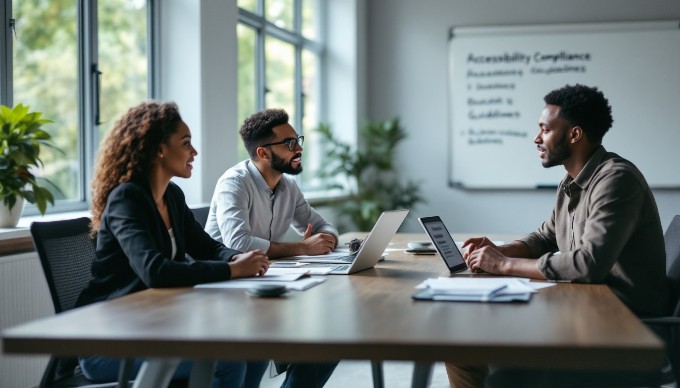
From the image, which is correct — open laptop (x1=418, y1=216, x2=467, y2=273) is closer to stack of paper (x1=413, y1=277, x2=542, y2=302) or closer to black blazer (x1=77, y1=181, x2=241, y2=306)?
stack of paper (x1=413, y1=277, x2=542, y2=302)

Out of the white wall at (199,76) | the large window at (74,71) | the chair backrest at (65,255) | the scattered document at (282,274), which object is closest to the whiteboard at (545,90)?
the white wall at (199,76)

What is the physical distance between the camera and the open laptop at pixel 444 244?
2416 mm

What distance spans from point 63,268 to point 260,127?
132cm

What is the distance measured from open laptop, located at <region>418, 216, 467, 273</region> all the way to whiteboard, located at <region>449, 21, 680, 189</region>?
14.0ft

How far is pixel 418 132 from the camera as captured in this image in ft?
23.0

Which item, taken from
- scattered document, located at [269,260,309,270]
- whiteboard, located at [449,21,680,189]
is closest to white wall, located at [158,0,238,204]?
scattered document, located at [269,260,309,270]

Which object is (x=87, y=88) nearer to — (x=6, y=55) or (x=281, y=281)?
(x=6, y=55)

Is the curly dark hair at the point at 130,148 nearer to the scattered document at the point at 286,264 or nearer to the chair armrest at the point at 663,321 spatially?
the scattered document at the point at 286,264

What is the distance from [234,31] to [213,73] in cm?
33

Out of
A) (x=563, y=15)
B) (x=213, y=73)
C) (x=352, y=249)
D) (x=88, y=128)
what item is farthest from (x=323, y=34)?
(x=352, y=249)

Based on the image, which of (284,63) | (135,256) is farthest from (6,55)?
(284,63)

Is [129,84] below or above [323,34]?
below

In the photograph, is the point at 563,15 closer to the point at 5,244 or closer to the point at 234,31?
the point at 234,31

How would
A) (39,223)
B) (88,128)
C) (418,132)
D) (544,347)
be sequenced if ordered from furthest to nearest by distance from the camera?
1. (418,132)
2. (88,128)
3. (39,223)
4. (544,347)
